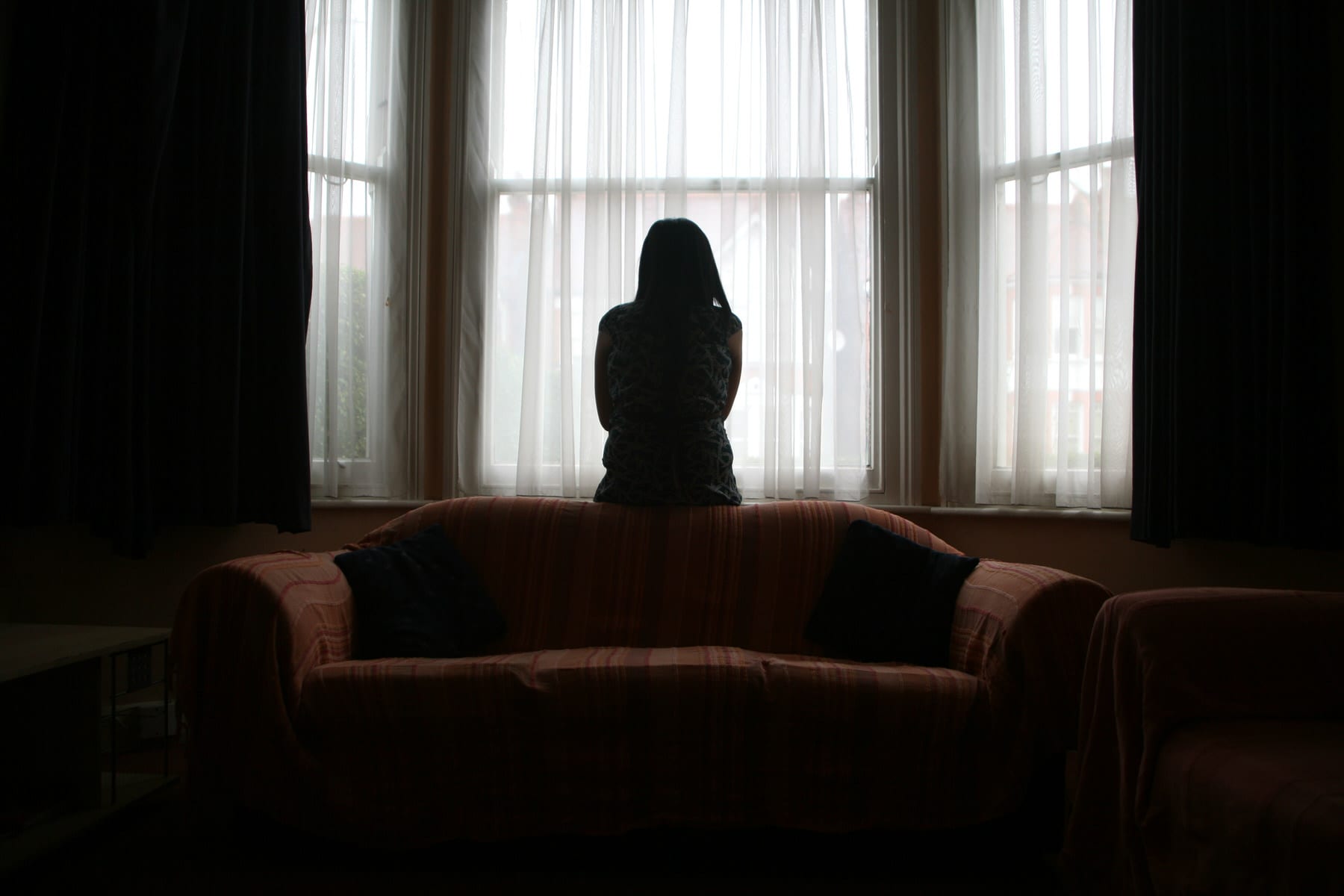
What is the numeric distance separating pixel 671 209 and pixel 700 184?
134 millimetres

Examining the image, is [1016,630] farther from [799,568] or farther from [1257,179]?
[1257,179]

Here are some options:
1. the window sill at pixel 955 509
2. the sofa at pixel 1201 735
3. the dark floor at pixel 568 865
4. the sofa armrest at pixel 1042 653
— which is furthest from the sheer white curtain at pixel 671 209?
the sofa at pixel 1201 735

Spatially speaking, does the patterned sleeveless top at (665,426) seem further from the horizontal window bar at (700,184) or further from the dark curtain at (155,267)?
the dark curtain at (155,267)

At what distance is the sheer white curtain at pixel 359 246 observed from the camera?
3.10m

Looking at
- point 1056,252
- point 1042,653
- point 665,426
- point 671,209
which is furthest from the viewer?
point 671,209

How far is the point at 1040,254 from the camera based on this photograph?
2895 mm

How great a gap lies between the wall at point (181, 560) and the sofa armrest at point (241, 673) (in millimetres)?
1103

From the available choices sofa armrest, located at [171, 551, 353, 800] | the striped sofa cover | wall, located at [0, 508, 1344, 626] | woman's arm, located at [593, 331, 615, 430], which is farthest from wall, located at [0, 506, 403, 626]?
woman's arm, located at [593, 331, 615, 430]

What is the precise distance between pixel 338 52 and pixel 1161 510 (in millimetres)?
2984

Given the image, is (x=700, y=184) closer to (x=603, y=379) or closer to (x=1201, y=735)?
(x=603, y=379)

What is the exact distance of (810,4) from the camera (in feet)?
10.2

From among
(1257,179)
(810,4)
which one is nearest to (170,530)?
(810,4)

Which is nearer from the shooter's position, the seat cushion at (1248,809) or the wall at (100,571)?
the seat cushion at (1248,809)

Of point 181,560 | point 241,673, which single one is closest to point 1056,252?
point 241,673
